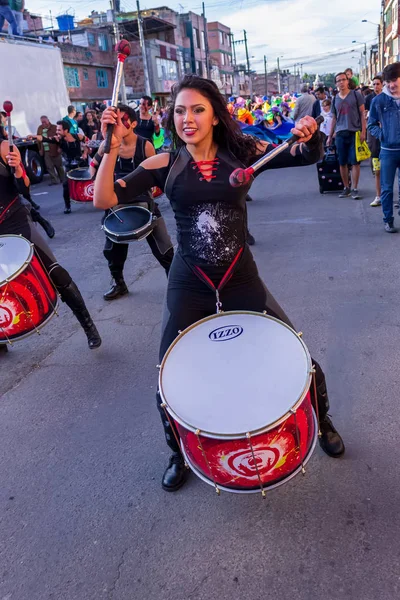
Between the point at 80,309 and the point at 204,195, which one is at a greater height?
the point at 204,195

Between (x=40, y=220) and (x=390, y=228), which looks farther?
(x=390, y=228)

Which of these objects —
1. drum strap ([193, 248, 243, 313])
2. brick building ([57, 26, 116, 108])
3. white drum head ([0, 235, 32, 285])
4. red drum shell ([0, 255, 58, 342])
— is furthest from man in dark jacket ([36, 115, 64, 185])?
brick building ([57, 26, 116, 108])

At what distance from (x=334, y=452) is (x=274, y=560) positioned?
74cm

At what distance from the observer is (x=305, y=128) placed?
7.47ft

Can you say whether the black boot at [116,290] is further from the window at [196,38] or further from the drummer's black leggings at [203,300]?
the window at [196,38]

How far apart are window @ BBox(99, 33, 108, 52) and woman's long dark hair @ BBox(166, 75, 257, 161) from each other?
45016 millimetres

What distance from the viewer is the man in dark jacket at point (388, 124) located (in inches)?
242

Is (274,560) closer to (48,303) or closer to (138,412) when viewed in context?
(138,412)

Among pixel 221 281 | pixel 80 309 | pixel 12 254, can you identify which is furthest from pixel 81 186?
pixel 221 281

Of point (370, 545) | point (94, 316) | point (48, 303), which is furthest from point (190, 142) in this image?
point (94, 316)

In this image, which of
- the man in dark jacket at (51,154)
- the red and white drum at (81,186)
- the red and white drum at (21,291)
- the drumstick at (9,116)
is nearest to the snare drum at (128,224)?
the drumstick at (9,116)

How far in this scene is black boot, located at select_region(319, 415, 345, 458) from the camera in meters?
2.77

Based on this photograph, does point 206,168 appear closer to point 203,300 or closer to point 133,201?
point 203,300

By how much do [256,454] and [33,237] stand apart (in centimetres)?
267
